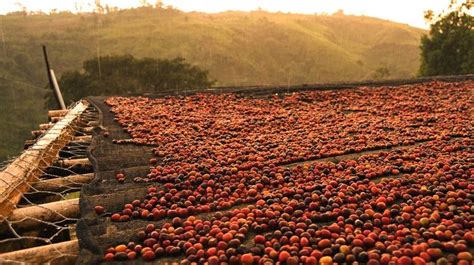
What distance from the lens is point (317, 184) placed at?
3.71m

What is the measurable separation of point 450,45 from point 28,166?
88.9ft

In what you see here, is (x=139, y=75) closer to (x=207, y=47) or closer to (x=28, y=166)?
(x=207, y=47)

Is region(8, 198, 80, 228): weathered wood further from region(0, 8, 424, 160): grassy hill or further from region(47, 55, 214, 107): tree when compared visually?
region(0, 8, 424, 160): grassy hill

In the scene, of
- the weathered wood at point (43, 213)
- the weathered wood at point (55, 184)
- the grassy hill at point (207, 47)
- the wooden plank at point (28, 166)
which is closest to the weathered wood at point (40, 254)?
the weathered wood at point (43, 213)

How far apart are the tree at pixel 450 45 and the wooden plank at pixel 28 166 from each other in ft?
82.4

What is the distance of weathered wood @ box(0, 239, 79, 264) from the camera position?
2639 millimetres

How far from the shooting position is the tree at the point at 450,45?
997 inches

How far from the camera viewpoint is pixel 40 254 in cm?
271

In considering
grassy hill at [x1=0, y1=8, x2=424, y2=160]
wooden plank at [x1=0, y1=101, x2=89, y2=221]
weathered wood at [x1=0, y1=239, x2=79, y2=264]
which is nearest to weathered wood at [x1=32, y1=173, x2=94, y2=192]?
wooden plank at [x1=0, y1=101, x2=89, y2=221]

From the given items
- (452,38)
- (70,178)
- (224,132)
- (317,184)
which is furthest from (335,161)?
(452,38)

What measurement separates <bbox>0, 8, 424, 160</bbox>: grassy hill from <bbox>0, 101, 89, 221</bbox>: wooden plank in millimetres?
32379

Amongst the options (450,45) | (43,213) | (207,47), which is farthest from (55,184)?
(207,47)

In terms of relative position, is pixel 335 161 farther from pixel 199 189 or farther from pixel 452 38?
pixel 452 38

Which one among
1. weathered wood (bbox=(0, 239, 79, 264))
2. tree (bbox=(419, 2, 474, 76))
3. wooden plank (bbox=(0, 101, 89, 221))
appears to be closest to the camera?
weathered wood (bbox=(0, 239, 79, 264))
